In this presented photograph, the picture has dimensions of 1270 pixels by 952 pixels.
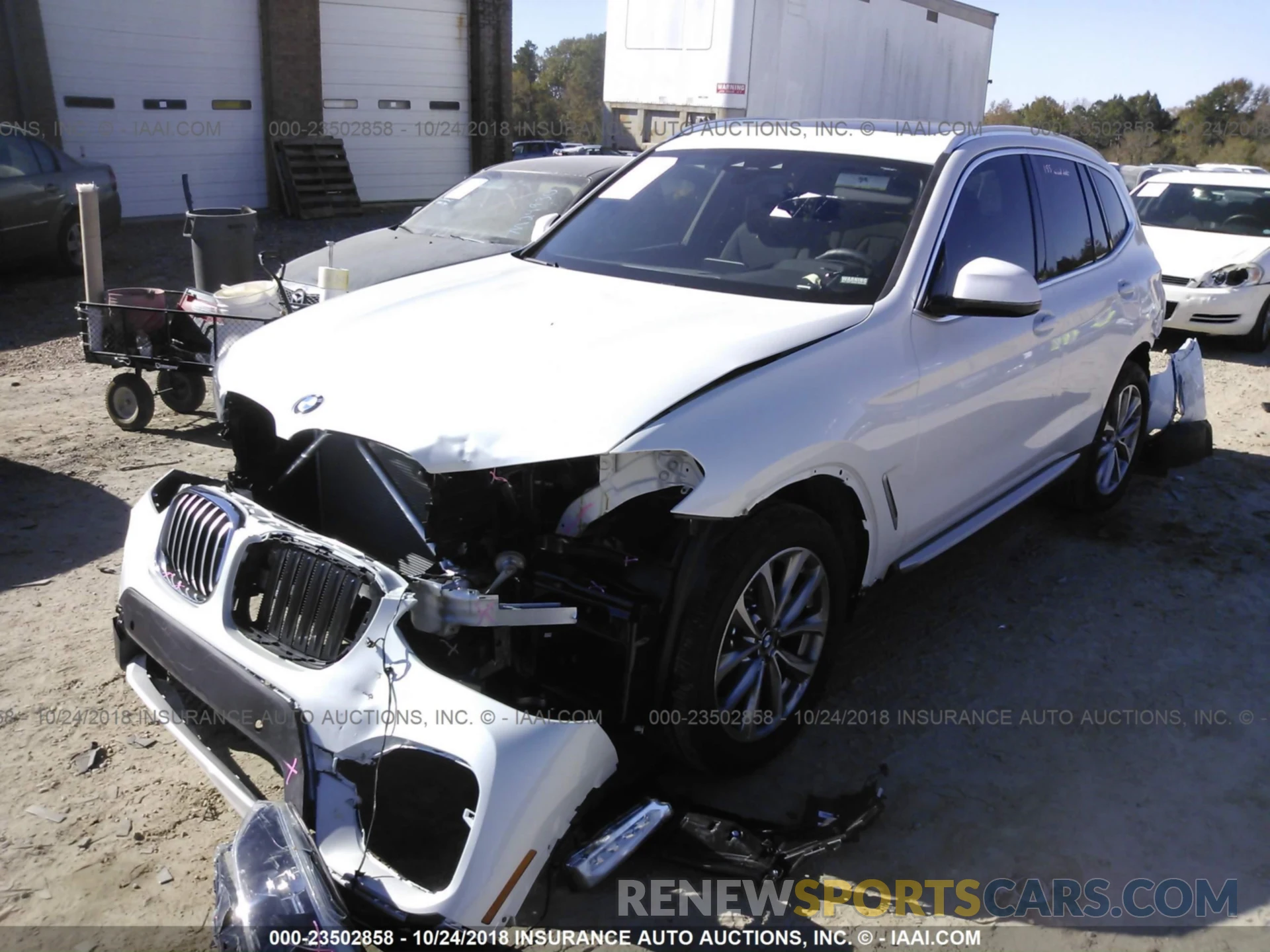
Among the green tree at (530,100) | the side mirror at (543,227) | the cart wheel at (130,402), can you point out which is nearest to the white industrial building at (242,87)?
the green tree at (530,100)

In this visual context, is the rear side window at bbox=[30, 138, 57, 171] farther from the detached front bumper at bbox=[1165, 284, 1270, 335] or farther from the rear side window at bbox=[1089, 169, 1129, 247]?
the detached front bumper at bbox=[1165, 284, 1270, 335]

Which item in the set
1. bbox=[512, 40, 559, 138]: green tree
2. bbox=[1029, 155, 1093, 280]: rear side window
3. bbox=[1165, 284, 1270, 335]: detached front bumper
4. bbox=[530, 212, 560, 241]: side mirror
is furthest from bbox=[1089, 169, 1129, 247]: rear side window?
bbox=[512, 40, 559, 138]: green tree

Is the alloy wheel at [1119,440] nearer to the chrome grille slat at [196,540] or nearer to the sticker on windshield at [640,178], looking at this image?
the sticker on windshield at [640,178]

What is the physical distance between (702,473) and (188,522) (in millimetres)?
1543

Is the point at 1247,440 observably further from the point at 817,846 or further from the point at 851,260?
the point at 817,846

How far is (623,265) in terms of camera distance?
4062 millimetres

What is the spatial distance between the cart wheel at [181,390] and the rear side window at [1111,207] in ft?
18.5

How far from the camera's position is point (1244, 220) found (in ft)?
35.6

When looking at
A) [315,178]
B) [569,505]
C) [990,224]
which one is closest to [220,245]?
[990,224]

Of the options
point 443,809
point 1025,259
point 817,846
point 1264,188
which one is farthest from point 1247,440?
point 443,809

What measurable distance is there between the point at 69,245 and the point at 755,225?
382 inches

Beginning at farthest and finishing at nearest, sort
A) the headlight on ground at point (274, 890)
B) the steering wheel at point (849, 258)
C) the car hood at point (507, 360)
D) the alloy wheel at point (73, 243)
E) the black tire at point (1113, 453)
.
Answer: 1. the alloy wheel at point (73, 243)
2. the black tire at point (1113, 453)
3. the steering wheel at point (849, 258)
4. the car hood at point (507, 360)
5. the headlight on ground at point (274, 890)

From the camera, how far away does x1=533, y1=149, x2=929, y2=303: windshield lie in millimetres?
3713

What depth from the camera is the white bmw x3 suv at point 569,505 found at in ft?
8.22
